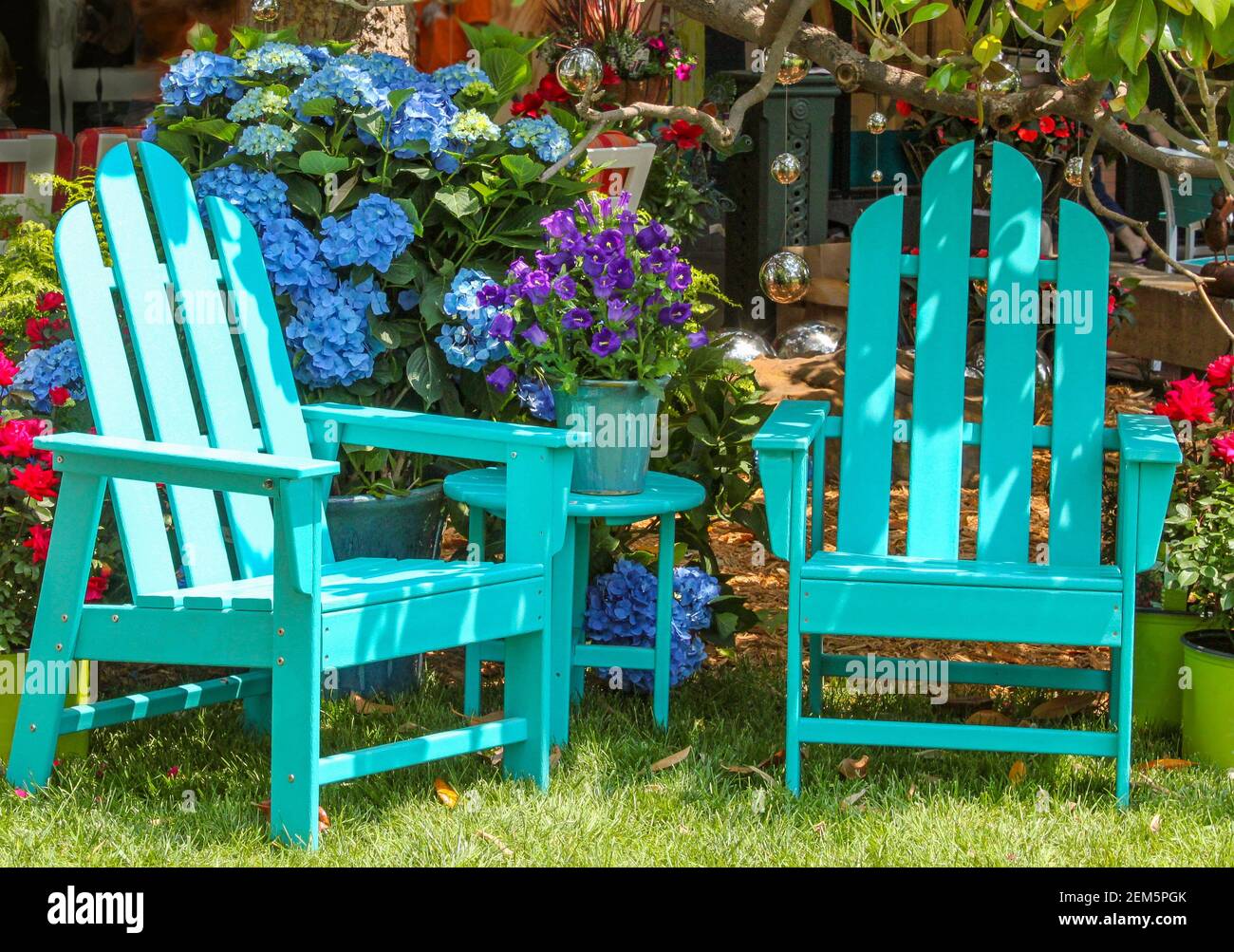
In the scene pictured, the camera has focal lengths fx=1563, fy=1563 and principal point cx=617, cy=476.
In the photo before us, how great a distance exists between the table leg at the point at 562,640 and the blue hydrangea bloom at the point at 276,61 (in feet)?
3.60

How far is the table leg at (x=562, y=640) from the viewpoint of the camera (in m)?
2.96

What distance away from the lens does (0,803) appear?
2.61 meters

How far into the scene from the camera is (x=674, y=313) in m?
2.91

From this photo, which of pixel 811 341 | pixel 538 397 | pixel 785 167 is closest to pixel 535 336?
pixel 538 397

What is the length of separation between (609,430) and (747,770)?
0.67 m

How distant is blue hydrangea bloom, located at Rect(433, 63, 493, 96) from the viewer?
323 cm

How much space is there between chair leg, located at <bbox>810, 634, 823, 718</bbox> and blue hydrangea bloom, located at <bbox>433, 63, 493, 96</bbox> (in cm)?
134

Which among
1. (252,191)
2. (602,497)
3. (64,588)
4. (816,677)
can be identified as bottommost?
(816,677)

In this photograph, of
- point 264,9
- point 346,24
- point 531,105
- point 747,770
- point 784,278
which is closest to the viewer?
point 747,770

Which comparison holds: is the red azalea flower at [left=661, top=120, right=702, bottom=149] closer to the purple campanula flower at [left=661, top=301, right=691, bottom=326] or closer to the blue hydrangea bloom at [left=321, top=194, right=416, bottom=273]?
the blue hydrangea bloom at [left=321, top=194, right=416, bottom=273]

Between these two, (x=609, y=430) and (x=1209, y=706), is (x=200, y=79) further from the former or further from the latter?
(x=1209, y=706)

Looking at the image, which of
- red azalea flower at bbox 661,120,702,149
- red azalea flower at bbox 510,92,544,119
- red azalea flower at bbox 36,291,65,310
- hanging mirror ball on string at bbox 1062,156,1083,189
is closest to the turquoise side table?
red azalea flower at bbox 36,291,65,310

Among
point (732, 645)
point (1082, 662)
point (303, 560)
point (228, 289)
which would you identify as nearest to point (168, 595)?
point (303, 560)

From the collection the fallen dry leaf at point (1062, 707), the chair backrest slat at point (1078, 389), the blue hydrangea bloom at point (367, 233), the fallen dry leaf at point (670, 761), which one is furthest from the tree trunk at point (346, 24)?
the fallen dry leaf at point (1062, 707)
